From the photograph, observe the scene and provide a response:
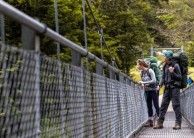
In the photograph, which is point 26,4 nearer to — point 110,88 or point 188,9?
point 110,88

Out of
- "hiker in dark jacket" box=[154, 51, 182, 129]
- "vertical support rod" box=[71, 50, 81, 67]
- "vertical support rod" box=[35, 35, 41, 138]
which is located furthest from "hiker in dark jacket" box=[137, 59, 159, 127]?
"vertical support rod" box=[35, 35, 41, 138]

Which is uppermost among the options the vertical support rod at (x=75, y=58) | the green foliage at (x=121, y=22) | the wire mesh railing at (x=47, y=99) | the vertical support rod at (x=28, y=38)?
the green foliage at (x=121, y=22)

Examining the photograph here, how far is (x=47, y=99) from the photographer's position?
6.97ft

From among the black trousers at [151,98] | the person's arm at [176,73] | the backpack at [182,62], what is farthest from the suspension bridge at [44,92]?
the black trousers at [151,98]

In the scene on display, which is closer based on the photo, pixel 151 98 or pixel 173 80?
pixel 173 80

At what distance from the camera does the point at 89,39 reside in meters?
17.6

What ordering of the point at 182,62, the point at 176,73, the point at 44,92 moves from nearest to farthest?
the point at 44,92 < the point at 176,73 < the point at 182,62

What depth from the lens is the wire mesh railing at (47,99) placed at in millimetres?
1658

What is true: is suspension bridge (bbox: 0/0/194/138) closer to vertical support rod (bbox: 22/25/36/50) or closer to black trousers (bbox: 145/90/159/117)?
vertical support rod (bbox: 22/25/36/50)

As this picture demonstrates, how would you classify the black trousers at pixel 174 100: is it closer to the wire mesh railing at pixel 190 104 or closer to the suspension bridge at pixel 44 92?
the wire mesh railing at pixel 190 104

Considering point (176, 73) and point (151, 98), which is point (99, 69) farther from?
point (151, 98)

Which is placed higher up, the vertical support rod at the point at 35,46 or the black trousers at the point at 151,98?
the black trousers at the point at 151,98

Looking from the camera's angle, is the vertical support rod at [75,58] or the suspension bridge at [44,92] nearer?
the suspension bridge at [44,92]

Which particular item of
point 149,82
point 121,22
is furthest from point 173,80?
point 121,22
